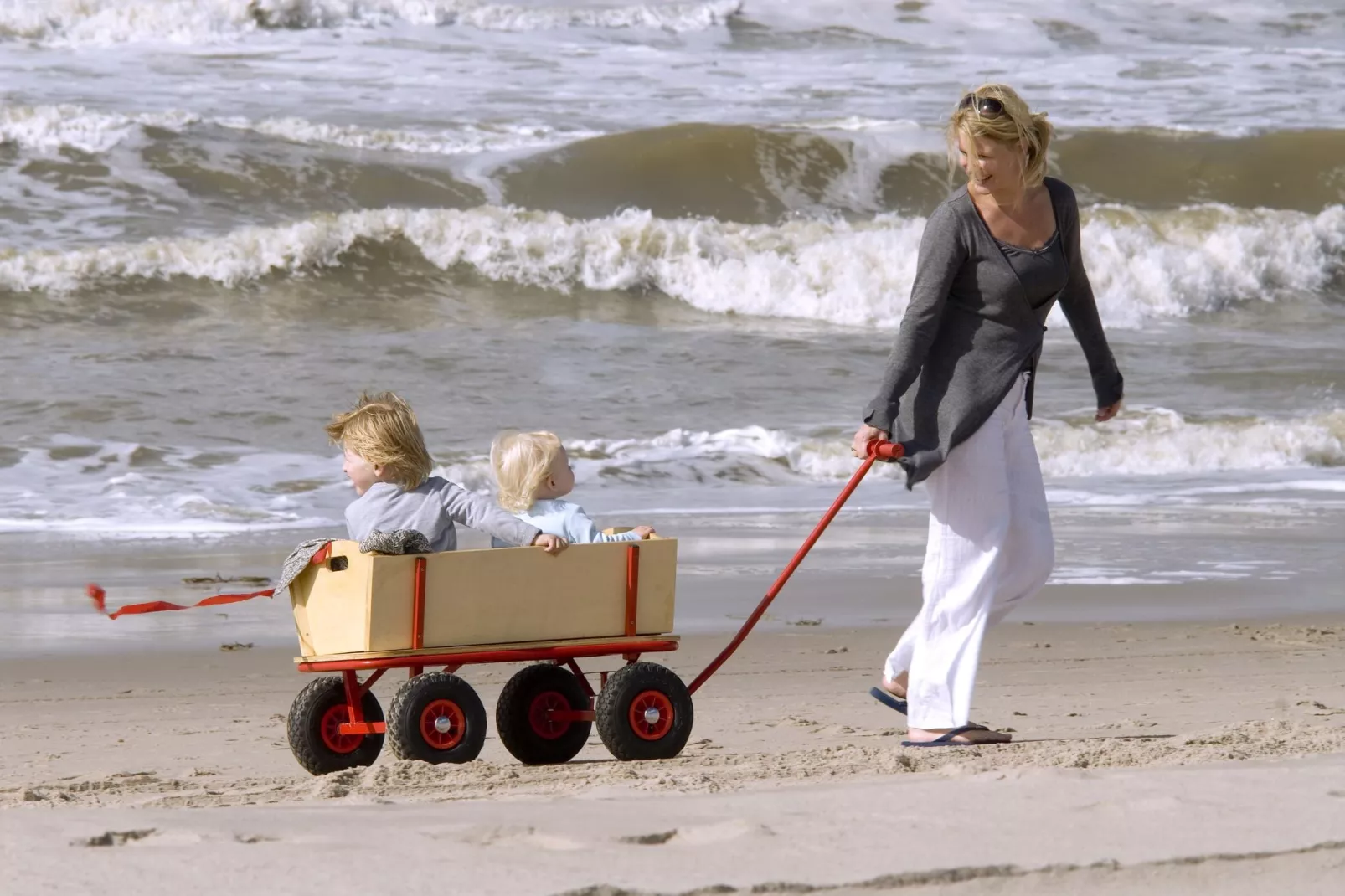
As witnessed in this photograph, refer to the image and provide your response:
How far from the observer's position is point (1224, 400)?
1242 cm

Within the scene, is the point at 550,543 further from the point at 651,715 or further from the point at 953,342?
the point at 953,342

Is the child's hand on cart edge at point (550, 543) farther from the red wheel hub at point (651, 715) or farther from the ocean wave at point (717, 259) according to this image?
the ocean wave at point (717, 259)

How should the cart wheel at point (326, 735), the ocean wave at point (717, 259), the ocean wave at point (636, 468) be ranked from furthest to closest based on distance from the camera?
the ocean wave at point (717, 259), the ocean wave at point (636, 468), the cart wheel at point (326, 735)

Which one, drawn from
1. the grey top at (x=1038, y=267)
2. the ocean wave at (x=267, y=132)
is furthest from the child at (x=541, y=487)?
the ocean wave at (x=267, y=132)

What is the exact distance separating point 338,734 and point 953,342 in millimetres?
1730

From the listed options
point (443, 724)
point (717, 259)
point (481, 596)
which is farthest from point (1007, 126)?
point (717, 259)

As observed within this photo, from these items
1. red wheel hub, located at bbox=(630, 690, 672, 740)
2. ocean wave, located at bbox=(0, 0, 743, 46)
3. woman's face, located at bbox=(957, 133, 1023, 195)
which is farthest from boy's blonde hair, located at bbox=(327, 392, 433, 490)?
ocean wave, located at bbox=(0, 0, 743, 46)

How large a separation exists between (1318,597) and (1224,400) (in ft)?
18.9

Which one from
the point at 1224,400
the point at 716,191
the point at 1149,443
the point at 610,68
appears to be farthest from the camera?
the point at 610,68

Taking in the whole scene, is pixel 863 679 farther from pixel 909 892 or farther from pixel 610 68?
pixel 610 68

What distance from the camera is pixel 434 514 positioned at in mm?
4125

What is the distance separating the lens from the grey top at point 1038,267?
12.8 feet

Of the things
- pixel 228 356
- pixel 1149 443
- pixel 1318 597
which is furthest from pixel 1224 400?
pixel 228 356

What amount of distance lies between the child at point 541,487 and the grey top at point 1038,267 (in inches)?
42.7
